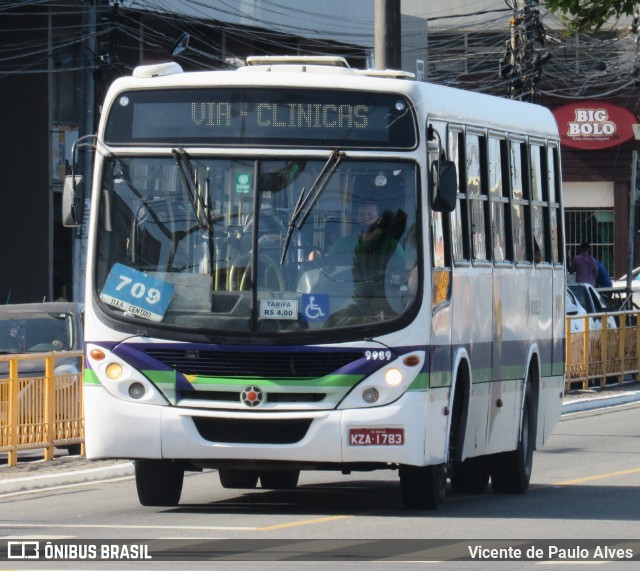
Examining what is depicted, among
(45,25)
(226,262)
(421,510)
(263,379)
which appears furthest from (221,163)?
(45,25)

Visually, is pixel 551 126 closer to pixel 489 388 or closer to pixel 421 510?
pixel 489 388

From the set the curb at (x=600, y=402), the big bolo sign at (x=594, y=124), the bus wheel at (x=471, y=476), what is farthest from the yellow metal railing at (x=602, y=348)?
the big bolo sign at (x=594, y=124)

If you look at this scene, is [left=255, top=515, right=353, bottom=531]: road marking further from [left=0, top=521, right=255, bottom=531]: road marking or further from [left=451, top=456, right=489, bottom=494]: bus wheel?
[left=451, top=456, right=489, bottom=494]: bus wheel

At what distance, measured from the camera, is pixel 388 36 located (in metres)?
19.6

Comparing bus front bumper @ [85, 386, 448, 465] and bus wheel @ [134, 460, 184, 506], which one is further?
bus wheel @ [134, 460, 184, 506]

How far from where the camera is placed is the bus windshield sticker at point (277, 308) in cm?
1184

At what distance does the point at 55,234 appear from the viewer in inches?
1474

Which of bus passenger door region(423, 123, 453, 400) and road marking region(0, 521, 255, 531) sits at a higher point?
bus passenger door region(423, 123, 453, 400)

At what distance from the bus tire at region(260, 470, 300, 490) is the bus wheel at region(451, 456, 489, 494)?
4.47 ft

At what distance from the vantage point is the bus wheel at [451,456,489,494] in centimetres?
1505

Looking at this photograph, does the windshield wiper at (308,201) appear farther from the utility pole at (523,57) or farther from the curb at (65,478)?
the utility pole at (523,57)

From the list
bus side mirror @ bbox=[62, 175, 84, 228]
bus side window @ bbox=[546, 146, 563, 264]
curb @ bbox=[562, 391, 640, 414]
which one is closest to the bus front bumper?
bus side mirror @ bbox=[62, 175, 84, 228]

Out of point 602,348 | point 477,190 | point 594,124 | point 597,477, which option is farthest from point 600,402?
point 594,124

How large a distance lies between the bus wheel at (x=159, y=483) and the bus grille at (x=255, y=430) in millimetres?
886
